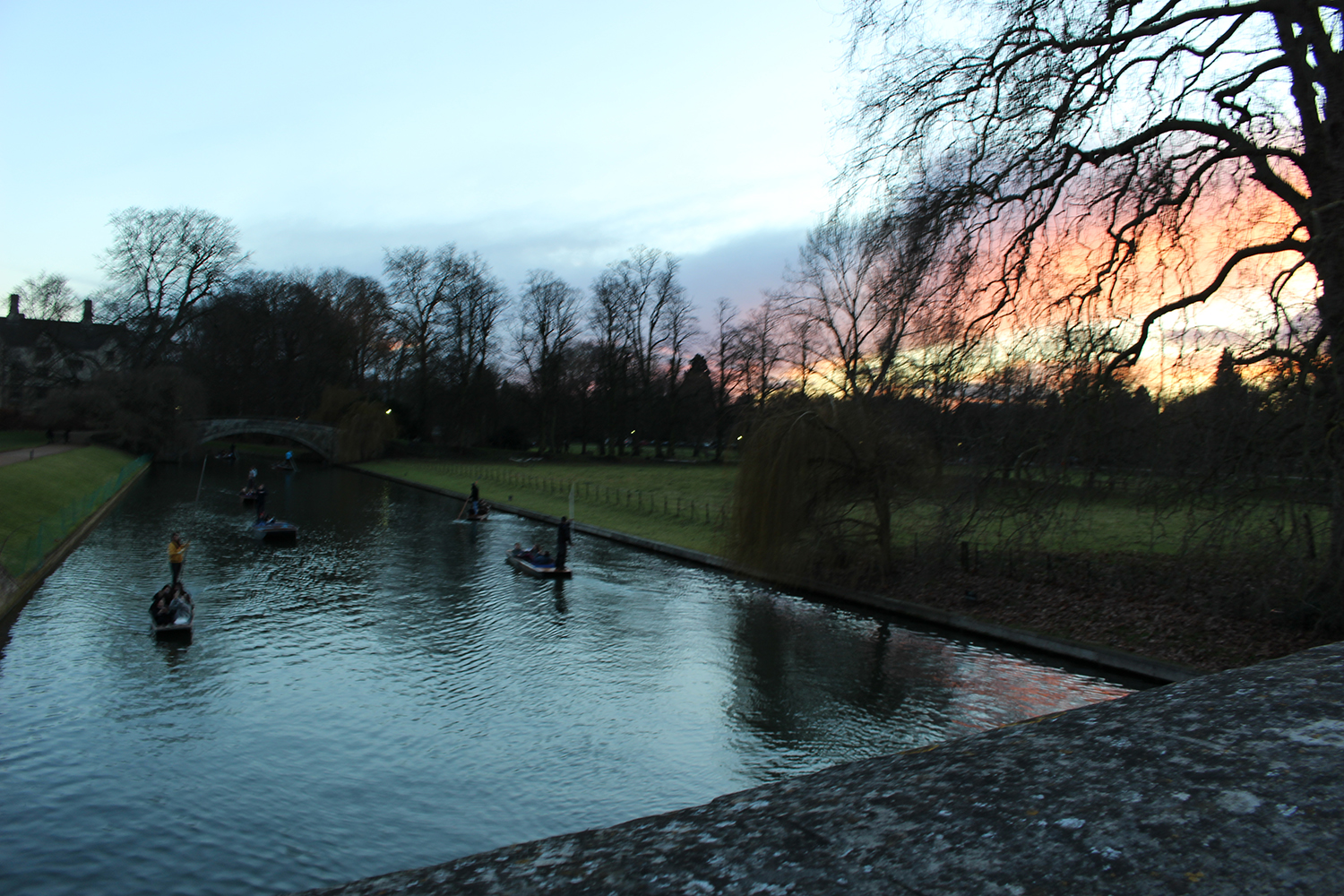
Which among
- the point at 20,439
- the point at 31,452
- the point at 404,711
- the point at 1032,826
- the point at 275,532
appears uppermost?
the point at 20,439

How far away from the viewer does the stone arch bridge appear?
2729 inches

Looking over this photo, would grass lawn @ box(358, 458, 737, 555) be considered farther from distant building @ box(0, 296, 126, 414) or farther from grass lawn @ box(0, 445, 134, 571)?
distant building @ box(0, 296, 126, 414)

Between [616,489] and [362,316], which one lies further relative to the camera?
[362,316]

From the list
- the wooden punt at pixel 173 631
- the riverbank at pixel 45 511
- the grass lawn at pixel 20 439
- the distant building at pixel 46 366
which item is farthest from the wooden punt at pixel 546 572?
the distant building at pixel 46 366

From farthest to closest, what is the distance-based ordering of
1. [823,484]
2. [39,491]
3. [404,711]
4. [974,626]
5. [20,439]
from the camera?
[20,439], [39,491], [823,484], [974,626], [404,711]

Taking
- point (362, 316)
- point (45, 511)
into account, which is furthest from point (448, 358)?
point (45, 511)

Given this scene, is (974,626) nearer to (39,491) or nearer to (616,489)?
(616,489)

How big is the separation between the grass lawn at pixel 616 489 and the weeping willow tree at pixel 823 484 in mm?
2220

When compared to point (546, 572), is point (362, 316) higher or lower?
higher

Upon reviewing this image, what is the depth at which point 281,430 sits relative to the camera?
72.9 metres

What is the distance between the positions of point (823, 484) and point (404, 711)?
39.8ft

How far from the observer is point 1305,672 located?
150 inches

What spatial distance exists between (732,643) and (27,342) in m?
106

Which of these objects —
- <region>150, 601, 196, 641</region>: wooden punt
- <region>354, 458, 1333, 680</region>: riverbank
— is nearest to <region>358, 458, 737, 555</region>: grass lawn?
<region>354, 458, 1333, 680</region>: riverbank
